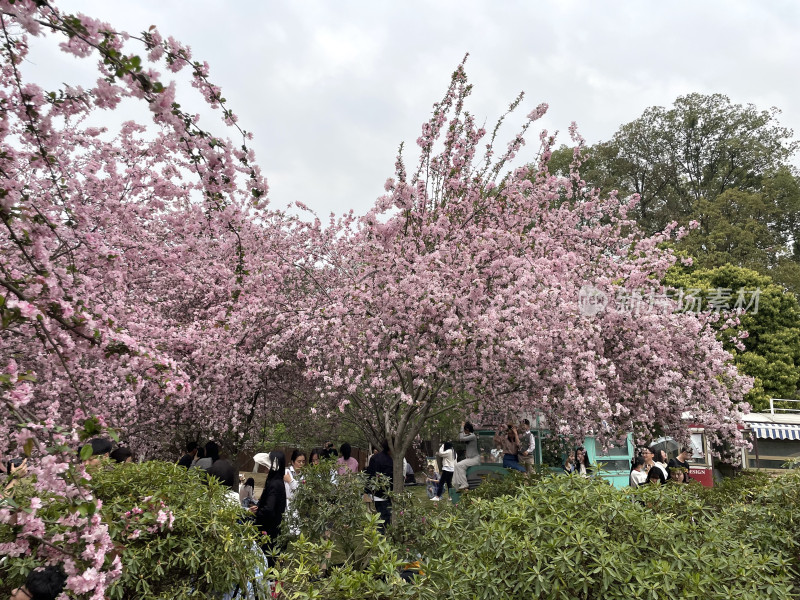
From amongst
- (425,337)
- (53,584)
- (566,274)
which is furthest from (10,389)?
(566,274)

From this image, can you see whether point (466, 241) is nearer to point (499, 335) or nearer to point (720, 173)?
point (499, 335)

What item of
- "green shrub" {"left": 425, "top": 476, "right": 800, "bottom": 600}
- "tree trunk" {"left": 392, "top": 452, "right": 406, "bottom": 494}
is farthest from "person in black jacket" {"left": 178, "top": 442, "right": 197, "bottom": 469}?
"green shrub" {"left": 425, "top": 476, "right": 800, "bottom": 600}

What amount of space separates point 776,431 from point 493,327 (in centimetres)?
1269

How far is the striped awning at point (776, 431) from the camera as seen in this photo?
16.2m

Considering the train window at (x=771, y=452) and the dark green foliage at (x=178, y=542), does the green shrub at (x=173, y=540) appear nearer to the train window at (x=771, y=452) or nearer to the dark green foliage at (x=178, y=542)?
the dark green foliage at (x=178, y=542)

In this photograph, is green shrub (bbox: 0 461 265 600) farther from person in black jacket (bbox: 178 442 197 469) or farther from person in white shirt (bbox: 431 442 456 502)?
person in white shirt (bbox: 431 442 456 502)

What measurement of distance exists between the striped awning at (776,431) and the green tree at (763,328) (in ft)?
26.7

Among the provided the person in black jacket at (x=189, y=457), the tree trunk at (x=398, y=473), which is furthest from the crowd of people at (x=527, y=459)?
the person in black jacket at (x=189, y=457)

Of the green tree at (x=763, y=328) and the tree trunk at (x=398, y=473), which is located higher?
the green tree at (x=763, y=328)

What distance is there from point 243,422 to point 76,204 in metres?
6.42

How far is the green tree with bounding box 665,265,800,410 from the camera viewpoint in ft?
80.2

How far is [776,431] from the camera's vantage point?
1634 cm

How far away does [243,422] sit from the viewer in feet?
38.3

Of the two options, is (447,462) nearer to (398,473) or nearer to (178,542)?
(398,473)
